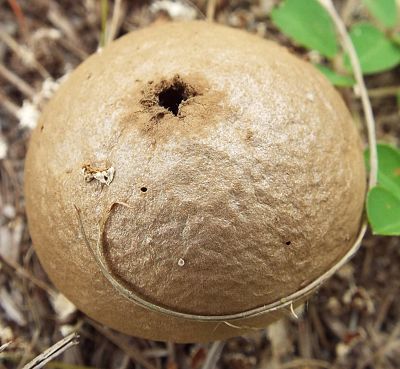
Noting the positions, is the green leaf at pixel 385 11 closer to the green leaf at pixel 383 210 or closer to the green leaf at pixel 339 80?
the green leaf at pixel 339 80

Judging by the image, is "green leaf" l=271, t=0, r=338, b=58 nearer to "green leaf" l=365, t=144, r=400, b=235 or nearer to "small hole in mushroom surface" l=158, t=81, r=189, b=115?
"green leaf" l=365, t=144, r=400, b=235

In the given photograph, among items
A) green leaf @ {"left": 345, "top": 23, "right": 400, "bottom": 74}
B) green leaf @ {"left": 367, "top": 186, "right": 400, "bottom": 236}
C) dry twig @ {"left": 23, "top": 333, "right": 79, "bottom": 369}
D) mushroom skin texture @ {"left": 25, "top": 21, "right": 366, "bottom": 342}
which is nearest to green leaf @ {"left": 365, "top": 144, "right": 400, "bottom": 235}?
green leaf @ {"left": 367, "top": 186, "right": 400, "bottom": 236}

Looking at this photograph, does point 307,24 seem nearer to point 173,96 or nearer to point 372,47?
point 372,47

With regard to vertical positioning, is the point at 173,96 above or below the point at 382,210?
above

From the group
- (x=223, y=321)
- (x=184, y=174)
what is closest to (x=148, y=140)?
(x=184, y=174)

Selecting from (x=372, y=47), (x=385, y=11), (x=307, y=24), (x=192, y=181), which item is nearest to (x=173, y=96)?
(x=192, y=181)

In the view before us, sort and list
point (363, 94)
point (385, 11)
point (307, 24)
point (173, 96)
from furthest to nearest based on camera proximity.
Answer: point (385, 11) → point (307, 24) → point (363, 94) → point (173, 96)
